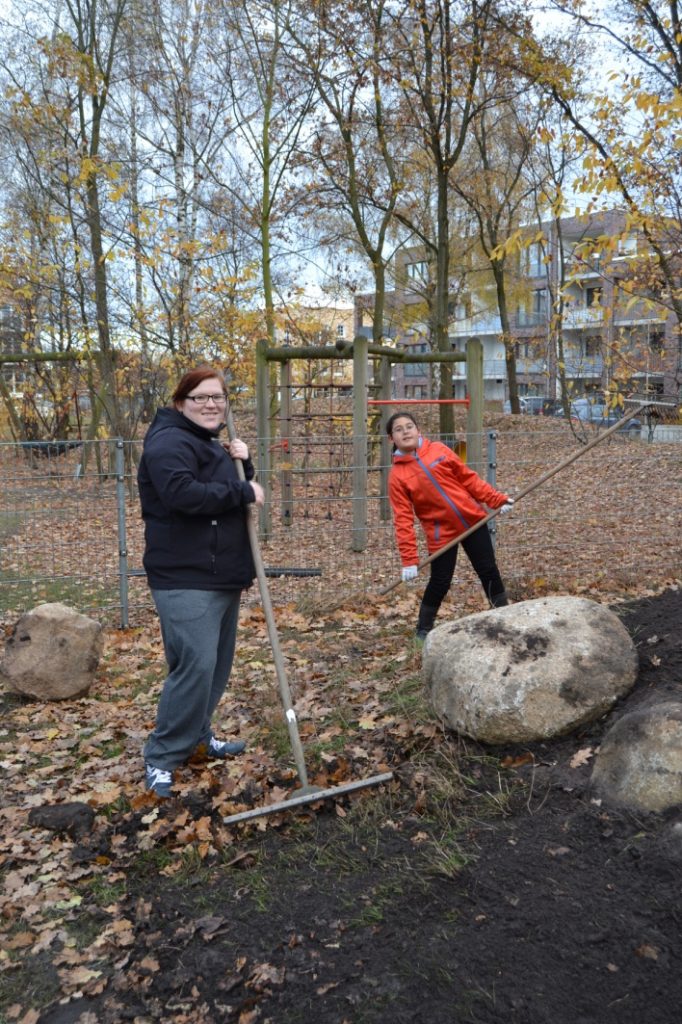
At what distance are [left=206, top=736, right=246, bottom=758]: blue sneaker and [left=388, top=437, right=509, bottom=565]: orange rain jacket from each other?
1.84 metres

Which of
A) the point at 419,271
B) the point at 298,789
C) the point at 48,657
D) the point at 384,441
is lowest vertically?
the point at 298,789

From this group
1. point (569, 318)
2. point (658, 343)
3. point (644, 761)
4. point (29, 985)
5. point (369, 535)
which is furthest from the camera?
point (658, 343)

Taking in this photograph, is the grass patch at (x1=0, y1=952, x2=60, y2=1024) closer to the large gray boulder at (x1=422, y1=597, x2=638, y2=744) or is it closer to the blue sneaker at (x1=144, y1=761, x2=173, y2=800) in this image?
the blue sneaker at (x1=144, y1=761, x2=173, y2=800)

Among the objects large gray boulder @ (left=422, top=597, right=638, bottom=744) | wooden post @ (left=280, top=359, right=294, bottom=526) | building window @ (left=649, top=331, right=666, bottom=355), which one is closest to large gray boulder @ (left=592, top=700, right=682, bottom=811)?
large gray boulder @ (left=422, top=597, right=638, bottom=744)

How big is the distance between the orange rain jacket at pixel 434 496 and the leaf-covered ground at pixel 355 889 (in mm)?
1457

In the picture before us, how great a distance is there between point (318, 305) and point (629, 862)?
1632cm

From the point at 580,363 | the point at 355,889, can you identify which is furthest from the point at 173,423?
the point at 580,363

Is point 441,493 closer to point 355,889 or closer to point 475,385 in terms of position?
point 355,889

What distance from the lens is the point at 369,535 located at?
8.78 m

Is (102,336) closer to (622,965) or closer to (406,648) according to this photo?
(406,648)

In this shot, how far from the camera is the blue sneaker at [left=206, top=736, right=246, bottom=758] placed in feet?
13.9

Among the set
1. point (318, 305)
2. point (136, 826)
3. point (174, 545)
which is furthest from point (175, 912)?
point (318, 305)

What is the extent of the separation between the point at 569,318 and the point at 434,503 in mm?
2540

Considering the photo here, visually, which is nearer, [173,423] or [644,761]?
[644,761]
